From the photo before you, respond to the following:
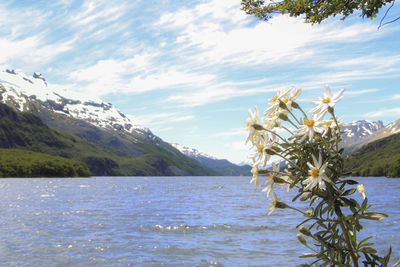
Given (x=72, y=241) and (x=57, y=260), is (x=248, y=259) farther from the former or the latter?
(x=72, y=241)

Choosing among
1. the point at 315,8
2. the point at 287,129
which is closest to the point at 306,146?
the point at 287,129

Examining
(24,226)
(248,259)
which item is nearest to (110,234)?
(24,226)

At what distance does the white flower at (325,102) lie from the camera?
412 cm

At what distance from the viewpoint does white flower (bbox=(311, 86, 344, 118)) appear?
4.12 meters

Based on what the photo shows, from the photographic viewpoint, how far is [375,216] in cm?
460

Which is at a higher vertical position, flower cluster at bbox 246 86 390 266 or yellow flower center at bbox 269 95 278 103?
yellow flower center at bbox 269 95 278 103

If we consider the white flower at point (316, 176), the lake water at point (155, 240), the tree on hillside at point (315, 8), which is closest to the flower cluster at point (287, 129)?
the white flower at point (316, 176)

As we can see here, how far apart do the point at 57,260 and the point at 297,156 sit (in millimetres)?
13546

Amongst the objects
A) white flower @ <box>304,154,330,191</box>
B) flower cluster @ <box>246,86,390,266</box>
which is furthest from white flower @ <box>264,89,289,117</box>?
white flower @ <box>304,154,330,191</box>

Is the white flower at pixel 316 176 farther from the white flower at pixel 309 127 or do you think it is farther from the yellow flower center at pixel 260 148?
the yellow flower center at pixel 260 148

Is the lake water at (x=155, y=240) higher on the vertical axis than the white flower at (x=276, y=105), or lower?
lower

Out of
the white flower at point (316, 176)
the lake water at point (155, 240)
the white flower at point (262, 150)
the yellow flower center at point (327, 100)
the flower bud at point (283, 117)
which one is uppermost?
the yellow flower center at point (327, 100)

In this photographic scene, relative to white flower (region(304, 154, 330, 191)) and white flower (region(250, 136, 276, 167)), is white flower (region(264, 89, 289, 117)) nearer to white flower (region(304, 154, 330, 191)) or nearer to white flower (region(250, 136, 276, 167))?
white flower (region(250, 136, 276, 167))

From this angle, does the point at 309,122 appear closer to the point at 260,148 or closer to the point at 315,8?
the point at 260,148
